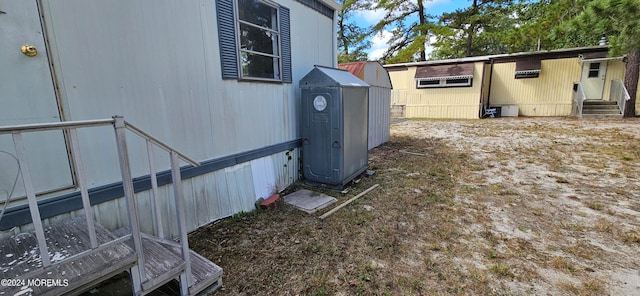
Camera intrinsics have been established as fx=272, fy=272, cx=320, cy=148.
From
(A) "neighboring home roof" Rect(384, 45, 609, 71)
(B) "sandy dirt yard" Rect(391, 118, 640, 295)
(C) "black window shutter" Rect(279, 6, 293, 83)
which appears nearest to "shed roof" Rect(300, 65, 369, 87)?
(C) "black window shutter" Rect(279, 6, 293, 83)

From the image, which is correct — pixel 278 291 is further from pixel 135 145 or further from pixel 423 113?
pixel 423 113

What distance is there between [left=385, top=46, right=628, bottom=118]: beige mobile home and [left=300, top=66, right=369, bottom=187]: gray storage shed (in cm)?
1221

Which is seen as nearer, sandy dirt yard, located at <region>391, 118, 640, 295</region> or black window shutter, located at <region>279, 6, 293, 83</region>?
sandy dirt yard, located at <region>391, 118, 640, 295</region>

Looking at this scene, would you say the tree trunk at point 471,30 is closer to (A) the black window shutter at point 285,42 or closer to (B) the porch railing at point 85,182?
(A) the black window shutter at point 285,42

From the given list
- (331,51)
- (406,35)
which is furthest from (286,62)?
(406,35)

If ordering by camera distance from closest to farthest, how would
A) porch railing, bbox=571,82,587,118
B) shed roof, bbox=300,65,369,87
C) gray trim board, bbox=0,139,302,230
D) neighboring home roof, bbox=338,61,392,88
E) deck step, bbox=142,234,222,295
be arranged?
1. deck step, bbox=142,234,222,295
2. gray trim board, bbox=0,139,302,230
3. shed roof, bbox=300,65,369,87
4. neighboring home roof, bbox=338,61,392,88
5. porch railing, bbox=571,82,587,118

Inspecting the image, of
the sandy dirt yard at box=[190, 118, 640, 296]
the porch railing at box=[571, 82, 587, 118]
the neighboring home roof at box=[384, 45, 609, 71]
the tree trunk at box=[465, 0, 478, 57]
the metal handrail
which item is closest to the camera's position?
the metal handrail

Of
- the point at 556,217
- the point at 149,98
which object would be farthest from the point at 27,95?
the point at 556,217

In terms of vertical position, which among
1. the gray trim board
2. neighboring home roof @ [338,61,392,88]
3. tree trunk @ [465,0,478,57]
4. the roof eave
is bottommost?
the gray trim board

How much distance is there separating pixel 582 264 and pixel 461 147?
551cm

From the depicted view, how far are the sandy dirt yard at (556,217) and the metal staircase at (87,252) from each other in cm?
241

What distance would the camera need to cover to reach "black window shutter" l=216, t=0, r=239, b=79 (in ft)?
10.4

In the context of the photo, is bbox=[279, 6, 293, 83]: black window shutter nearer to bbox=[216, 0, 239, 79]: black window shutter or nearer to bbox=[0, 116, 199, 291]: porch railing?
bbox=[216, 0, 239, 79]: black window shutter

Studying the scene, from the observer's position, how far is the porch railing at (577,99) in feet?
41.1
